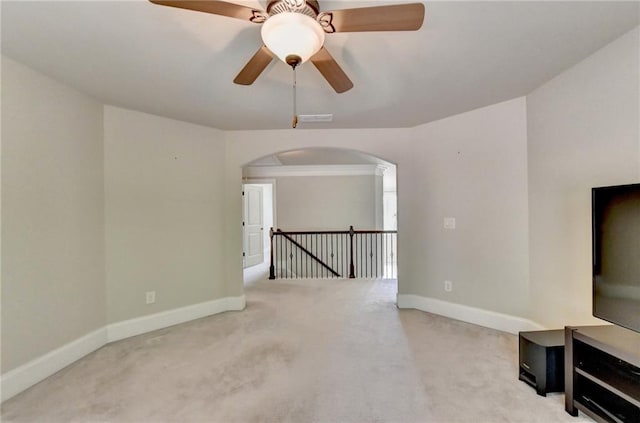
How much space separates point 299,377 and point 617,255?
2184 mm

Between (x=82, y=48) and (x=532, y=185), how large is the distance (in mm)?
3788

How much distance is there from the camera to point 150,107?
10.2 feet

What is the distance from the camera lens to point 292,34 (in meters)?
1.44

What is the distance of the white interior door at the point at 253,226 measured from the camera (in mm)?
7293

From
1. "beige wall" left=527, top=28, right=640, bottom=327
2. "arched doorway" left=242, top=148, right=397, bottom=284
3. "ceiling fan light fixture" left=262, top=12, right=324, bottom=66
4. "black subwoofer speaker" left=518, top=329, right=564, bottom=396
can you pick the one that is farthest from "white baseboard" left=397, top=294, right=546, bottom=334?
"arched doorway" left=242, top=148, right=397, bottom=284

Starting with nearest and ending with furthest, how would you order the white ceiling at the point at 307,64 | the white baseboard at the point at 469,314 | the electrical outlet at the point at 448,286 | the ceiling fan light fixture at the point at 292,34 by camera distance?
the ceiling fan light fixture at the point at 292,34
the white ceiling at the point at 307,64
the white baseboard at the point at 469,314
the electrical outlet at the point at 448,286

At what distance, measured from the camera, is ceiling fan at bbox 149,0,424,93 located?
1.33 metres

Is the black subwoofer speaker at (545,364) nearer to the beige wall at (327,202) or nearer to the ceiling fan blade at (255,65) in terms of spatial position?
the ceiling fan blade at (255,65)

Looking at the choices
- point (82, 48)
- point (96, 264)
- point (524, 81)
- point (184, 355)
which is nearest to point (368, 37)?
point (524, 81)

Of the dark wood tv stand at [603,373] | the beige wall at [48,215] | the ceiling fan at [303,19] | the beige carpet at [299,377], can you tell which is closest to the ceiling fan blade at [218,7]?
the ceiling fan at [303,19]

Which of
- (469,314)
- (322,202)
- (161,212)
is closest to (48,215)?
(161,212)

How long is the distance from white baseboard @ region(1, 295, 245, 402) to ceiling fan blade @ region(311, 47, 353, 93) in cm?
297

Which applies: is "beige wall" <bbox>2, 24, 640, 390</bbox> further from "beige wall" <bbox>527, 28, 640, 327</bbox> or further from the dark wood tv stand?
the dark wood tv stand

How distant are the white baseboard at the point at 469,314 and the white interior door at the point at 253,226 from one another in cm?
430
